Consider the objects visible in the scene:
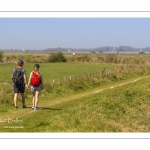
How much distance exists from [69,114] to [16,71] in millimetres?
2455

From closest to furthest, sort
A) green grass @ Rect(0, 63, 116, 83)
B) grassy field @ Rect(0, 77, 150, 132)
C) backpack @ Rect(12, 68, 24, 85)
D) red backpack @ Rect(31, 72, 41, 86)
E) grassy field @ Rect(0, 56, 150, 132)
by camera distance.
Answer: grassy field @ Rect(0, 77, 150, 132)
grassy field @ Rect(0, 56, 150, 132)
red backpack @ Rect(31, 72, 41, 86)
backpack @ Rect(12, 68, 24, 85)
green grass @ Rect(0, 63, 116, 83)

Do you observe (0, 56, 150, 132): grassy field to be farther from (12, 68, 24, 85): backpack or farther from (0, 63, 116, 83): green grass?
(0, 63, 116, 83): green grass

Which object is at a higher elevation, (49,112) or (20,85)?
(20,85)

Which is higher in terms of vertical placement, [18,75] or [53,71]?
[18,75]

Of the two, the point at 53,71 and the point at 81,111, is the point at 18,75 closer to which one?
the point at 81,111

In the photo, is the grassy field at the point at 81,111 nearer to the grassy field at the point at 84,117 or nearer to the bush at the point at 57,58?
the grassy field at the point at 84,117

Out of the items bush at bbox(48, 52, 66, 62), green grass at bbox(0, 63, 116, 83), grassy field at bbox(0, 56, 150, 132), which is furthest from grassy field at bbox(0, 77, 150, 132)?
bush at bbox(48, 52, 66, 62)

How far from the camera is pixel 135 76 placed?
32.3 metres

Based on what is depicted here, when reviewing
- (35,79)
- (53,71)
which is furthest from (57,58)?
(35,79)

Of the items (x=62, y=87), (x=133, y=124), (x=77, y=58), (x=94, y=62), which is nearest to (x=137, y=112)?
(x=133, y=124)

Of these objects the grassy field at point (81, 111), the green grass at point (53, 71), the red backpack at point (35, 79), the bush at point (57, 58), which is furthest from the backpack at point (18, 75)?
the bush at point (57, 58)

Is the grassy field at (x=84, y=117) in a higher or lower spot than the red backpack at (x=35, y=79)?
lower
